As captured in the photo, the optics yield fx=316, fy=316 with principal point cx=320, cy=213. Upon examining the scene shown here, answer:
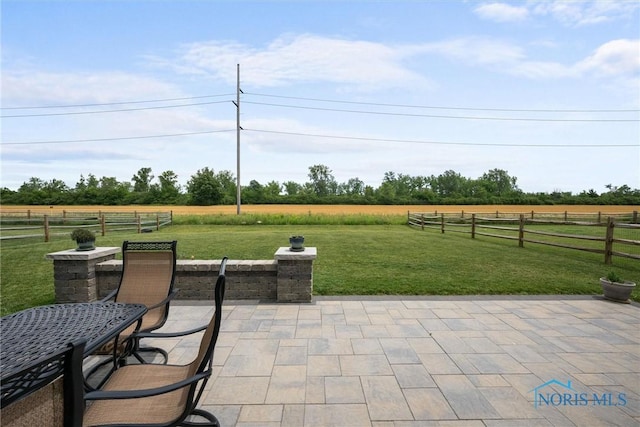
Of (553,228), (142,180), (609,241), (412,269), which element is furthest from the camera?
(142,180)

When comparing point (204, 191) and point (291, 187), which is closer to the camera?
point (204, 191)

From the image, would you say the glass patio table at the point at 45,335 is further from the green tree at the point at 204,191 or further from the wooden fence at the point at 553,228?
the green tree at the point at 204,191

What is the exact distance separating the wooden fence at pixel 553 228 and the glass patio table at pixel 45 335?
29.9 feet

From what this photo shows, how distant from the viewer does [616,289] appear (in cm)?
519

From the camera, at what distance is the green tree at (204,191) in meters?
41.3

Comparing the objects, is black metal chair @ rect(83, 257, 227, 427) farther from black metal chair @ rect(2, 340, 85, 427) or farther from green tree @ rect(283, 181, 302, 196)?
green tree @ rect(283, 181, 302, 196)

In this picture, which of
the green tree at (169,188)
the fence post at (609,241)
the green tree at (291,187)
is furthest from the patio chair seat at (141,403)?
the green tree at (291,187)

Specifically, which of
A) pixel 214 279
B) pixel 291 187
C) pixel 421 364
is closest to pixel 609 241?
pixel 421 364

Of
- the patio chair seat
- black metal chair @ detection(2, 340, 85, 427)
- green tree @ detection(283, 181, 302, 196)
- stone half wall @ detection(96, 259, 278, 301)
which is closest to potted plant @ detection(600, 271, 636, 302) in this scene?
stone half wall @ detection(96, 259, 278, 301)

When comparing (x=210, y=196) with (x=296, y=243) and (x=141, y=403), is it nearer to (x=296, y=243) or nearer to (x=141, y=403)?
(x=296, y=243)

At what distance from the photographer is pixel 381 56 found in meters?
13.0

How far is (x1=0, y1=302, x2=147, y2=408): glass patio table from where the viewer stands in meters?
1.15

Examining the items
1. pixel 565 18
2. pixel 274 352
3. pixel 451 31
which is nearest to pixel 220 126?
pixel 451 31

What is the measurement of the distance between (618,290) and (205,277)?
22.2 ft
